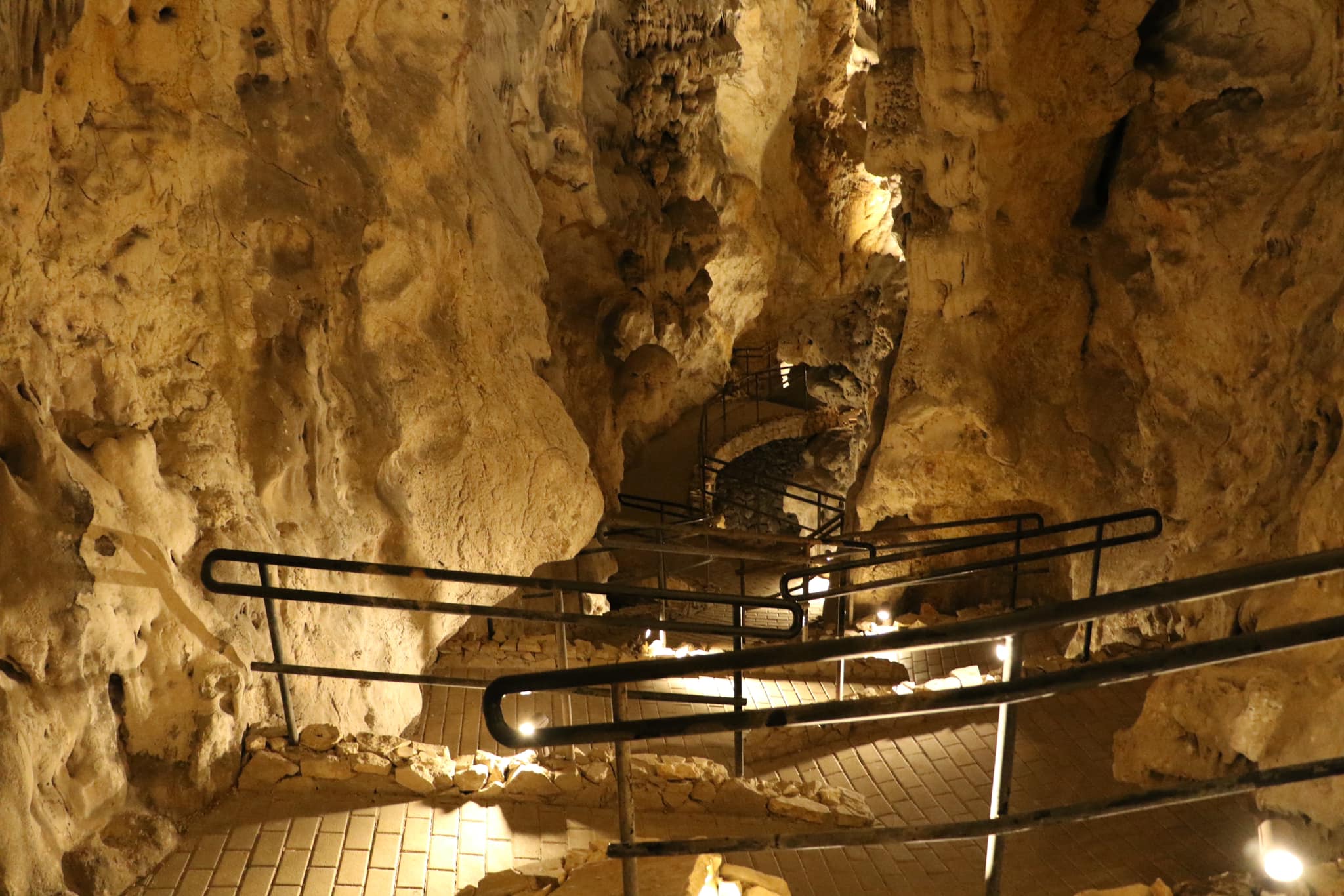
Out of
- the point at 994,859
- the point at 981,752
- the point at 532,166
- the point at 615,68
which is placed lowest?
the point at 994,859

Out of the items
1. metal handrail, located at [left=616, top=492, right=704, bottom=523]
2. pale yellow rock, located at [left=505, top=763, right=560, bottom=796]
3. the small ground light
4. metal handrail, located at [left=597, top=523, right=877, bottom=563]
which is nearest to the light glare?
the small ground light

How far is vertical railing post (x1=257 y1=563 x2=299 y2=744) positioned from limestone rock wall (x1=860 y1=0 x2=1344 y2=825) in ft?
13.2

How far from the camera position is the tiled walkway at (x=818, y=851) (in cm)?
376

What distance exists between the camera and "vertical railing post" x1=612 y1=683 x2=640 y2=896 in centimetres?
261

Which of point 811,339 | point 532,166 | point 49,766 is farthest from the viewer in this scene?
point 811,339

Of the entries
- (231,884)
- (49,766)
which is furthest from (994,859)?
(49,766)

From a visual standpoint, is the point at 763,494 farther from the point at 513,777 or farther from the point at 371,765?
the point at 371,765

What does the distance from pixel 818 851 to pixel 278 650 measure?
2.47 meters

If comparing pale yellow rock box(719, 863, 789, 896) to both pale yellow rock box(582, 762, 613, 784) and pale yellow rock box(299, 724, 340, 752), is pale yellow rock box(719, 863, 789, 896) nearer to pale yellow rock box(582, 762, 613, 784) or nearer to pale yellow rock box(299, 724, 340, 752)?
pale yellow rock box(582, 762, 613, 784)

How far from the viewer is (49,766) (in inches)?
140

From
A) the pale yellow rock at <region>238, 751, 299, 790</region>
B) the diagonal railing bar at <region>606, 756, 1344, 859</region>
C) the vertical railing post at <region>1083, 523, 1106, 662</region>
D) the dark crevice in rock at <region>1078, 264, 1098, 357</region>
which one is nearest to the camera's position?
the diagonal railing bar at <region>606, 756, 1344, 859</region>

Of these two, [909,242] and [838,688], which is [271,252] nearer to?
[838,688]

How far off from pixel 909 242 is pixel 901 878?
684 cm

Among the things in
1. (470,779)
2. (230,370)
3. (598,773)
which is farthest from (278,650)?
(230,370)
